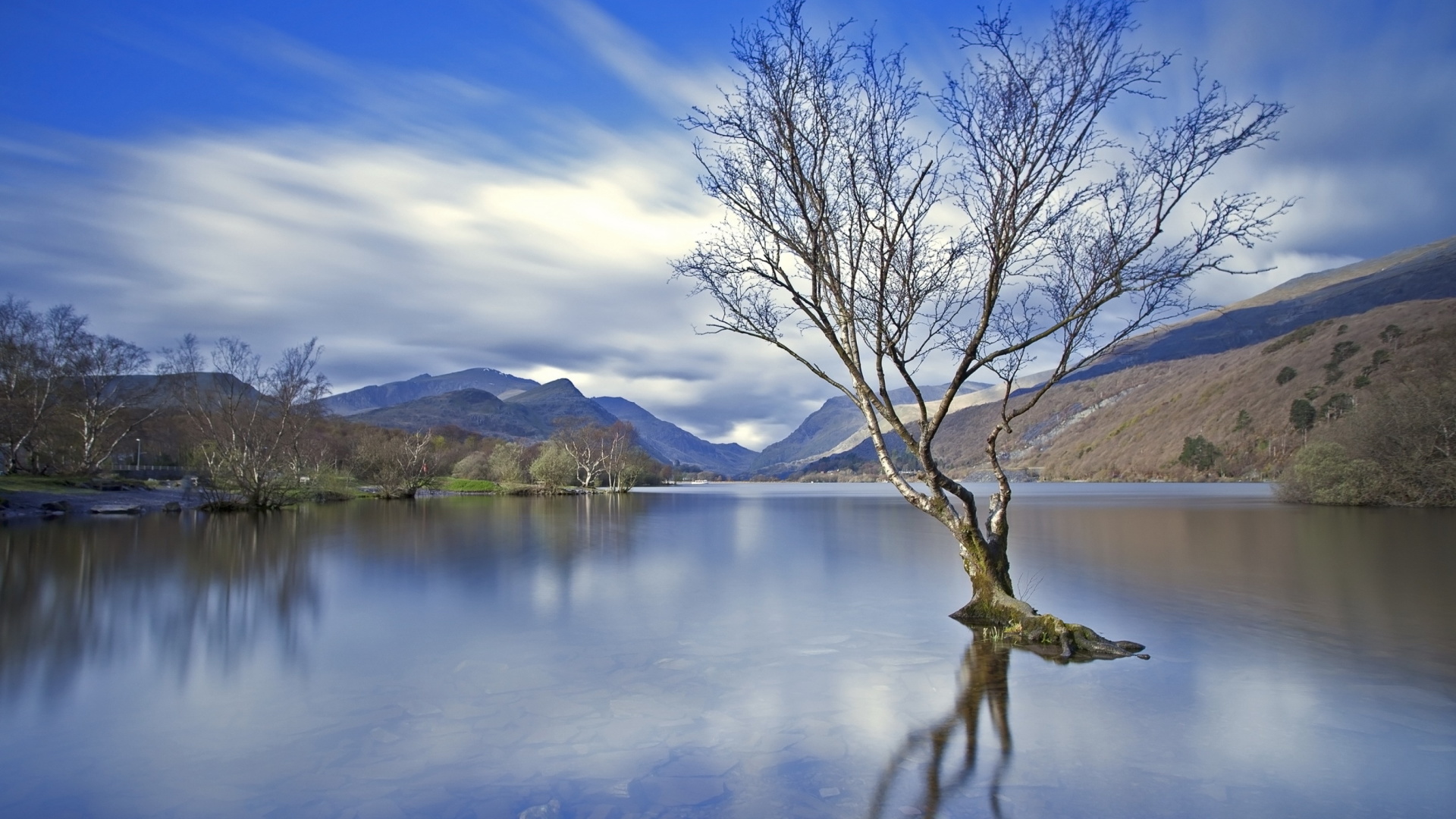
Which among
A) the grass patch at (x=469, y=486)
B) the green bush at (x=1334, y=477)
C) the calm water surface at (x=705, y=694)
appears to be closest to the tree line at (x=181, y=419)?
the grass patch at (x=469, y=486)

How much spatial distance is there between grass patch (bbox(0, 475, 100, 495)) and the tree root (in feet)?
156

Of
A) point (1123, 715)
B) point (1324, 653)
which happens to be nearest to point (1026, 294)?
point (1324, 653)

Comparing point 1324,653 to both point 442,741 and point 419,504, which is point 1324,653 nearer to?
point 442,741

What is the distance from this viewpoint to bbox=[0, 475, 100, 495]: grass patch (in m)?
39.1

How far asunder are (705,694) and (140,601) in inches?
447

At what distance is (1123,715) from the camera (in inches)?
271

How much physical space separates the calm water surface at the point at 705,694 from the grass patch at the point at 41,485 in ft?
99.8

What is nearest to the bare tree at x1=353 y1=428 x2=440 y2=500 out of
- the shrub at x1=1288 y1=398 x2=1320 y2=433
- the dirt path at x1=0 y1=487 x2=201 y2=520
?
the dirt path at x1=0 y1=487 x2=201 y2=520

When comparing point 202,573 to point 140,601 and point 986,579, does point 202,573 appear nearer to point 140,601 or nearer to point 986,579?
point 140,601

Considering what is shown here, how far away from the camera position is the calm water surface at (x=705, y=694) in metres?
5.19

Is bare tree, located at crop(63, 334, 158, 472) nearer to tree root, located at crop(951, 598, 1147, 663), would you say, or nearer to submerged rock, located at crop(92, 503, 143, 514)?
submerged rock, located at crop(92, 503, 143, 514)

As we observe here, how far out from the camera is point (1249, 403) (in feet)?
389

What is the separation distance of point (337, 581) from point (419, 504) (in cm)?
4136

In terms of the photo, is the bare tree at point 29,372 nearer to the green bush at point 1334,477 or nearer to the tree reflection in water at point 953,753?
the tree reflection in water at point 953,753
